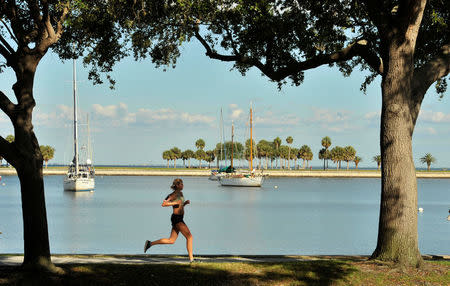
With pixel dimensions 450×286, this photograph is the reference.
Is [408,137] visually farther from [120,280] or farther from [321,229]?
[321,229]

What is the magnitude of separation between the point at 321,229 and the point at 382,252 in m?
29.0

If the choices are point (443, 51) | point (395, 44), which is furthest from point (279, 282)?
point (443, 51)

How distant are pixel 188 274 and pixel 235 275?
37.8 inches

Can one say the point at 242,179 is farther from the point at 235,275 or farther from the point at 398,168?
the point at 235,275

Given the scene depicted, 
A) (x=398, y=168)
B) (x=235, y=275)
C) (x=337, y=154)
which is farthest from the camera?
(x=337, y=154)

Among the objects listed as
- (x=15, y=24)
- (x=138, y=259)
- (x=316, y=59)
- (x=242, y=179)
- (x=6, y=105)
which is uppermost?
(x=15, y=24)

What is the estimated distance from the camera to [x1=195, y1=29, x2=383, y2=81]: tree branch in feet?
43.2

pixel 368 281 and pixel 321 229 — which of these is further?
pixel 321 229

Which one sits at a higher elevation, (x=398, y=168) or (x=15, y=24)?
(x=15, y=24)

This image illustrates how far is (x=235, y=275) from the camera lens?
10664 millimetres

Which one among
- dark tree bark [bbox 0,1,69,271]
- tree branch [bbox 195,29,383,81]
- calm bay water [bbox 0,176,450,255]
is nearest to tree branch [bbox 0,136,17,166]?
dark tree bark [bbox 0,1,69,271]

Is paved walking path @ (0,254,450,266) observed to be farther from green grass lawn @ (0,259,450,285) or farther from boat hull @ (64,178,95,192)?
boat hull @ (64,178,95,192)

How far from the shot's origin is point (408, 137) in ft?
39.6

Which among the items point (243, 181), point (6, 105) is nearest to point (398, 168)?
point (6, 105)
